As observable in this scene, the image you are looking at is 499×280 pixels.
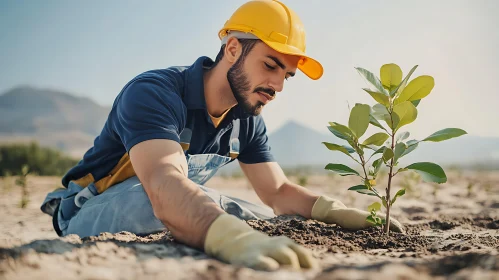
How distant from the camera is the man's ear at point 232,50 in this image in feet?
8.42

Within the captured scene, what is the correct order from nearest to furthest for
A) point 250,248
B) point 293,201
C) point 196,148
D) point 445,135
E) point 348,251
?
point 250,248, point 348,251, point 445,135, point 196,148, point 293,201

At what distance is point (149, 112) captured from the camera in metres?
2.04

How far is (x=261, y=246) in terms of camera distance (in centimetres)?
137

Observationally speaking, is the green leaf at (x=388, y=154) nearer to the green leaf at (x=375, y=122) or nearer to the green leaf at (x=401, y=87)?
the green leaf at (x=375, y=122)

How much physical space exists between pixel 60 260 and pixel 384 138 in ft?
5.28

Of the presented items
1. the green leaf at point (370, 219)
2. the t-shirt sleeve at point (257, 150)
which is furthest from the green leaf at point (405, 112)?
the t-shirt sleeve at point (257, 150)

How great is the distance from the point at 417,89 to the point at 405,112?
Result: 0.54 feet

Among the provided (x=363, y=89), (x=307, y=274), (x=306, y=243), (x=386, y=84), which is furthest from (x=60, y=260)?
(x=386, y=84)

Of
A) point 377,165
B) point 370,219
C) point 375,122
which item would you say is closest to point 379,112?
point 375,122

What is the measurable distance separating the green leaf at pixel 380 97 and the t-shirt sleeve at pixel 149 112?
101cm

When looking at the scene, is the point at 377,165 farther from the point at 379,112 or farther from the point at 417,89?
the point at 417,89

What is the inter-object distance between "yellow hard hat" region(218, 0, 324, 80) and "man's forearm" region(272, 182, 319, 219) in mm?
966

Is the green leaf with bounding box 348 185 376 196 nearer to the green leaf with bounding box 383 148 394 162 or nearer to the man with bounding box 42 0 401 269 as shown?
the green leaf with bounding box 383 148 394 162

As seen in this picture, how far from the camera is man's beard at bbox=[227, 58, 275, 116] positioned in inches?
99.7
